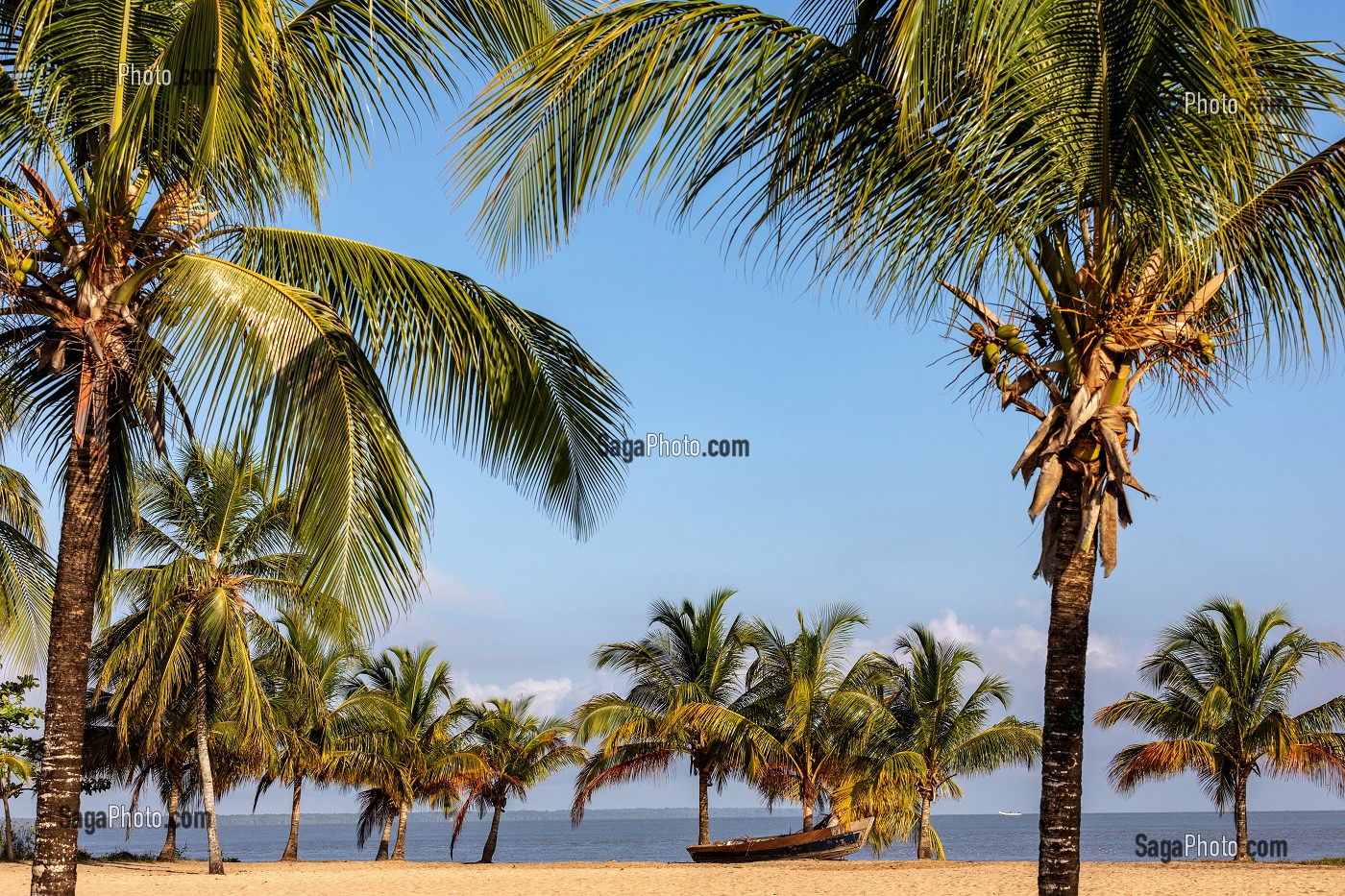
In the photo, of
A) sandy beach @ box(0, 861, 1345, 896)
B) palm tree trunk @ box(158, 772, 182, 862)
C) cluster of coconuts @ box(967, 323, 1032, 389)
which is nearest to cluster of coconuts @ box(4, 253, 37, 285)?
cluster of coconuts @ box(967, 323, 1032, 389)

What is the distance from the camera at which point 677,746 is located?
27.5 meters

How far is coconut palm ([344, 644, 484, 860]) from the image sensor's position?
3133 cm

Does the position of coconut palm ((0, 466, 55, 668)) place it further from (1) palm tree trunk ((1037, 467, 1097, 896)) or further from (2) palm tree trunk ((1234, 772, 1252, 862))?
(2) palm tree trunk ((1234, 772, 1252, 862))

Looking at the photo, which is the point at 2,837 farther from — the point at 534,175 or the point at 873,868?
the point at 534,175

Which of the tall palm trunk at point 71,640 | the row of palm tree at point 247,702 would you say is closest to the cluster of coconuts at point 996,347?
the tall palm trunk at point 71,640

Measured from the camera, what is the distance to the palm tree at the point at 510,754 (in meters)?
31.8

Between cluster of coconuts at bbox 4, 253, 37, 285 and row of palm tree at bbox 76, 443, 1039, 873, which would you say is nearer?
cluster of coconuts at bbox 4, 253, 37, 285

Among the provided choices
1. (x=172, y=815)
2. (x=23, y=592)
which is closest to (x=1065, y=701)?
(x=23, y=592)

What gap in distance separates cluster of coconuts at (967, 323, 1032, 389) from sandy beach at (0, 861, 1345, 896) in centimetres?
1379

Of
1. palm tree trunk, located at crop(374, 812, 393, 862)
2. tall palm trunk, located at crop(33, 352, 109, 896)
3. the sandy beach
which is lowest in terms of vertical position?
palm tree trunk, located at crop(374, 812, 393, 862)

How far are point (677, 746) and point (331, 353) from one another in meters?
22.7

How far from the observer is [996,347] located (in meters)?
→ 6.16

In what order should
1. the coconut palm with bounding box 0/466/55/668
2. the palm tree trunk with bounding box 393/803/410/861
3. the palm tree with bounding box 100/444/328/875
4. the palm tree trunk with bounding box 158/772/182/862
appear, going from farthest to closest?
the palm tree trunk with bounding box 393/803/410/861 < the palm tree trunk with bounding box 158/772/182/862 < the palm tree with bounding box 100/444/328/875 < the coconut palm with bounding box 0/466/55/668

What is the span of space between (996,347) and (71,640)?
17.7 feet
